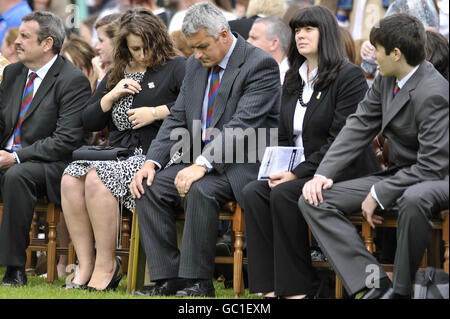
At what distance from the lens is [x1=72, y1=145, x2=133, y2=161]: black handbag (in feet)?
22.4

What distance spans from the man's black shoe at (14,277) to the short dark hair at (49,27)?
184 centimetres

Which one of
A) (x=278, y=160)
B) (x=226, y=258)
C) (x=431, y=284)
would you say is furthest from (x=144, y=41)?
(x=431, y=284)

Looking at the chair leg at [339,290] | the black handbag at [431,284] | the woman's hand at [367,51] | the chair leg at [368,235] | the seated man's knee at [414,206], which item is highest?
the woman's hand at [367,51]

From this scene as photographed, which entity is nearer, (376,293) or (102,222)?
(376,293)

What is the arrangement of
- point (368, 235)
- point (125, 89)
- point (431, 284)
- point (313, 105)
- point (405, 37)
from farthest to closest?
point (125, 89) → point (313, 105) → point (368, 235) → point (405, 37) → point (431, 284)

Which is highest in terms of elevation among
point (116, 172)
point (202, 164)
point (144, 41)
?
point (144, 41)

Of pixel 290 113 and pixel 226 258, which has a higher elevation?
pixel 290 113

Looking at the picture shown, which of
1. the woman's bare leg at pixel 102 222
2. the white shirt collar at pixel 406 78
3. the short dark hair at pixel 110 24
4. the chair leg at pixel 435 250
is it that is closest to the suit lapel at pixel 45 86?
the short dark hair at pixel 110 24

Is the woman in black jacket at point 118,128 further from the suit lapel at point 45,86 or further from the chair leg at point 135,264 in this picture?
the suit lapel at point 45,86

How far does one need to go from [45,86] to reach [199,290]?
7.47 feet

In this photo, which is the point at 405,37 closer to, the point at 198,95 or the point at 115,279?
the point at 198,95

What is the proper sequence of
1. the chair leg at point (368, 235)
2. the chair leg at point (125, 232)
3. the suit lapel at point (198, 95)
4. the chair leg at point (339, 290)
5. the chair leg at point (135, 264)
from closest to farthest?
the chair leg at point (368, 235) → the chair leg at point (339, 290) → the chair leg at point (135, 264) → the suit lapel at point (198, 95) → the chair leg at point (125, 232)

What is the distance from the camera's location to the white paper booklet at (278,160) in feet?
20.2

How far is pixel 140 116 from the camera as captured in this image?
22.9 ft
